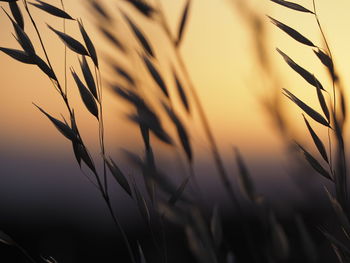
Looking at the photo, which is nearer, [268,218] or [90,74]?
[268,218]

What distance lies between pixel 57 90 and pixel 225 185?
182mm

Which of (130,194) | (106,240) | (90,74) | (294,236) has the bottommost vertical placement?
(106,240)

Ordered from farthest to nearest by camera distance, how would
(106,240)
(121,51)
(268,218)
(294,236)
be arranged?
1. (106,240)
2. (294,236)
3. (121,51)
4. (268,218)

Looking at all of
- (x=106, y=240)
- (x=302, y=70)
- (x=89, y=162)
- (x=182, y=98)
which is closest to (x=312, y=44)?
(x=302, y=70)

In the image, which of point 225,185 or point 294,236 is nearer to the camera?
point 225,185

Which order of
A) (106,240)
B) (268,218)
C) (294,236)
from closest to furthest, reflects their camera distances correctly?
(268,218)
(294,236)
(106,240)

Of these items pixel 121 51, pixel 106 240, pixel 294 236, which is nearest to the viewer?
pixel 121 51

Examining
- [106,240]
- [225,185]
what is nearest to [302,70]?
[225,185]

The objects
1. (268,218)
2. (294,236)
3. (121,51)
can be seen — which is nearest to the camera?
(268,218)

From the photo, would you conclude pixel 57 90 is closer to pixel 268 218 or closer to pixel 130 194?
pixel 130 194

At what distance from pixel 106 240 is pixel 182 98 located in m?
2.14

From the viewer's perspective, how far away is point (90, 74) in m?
0.59

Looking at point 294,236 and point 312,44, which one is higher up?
point 312,44

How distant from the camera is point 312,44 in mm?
552
